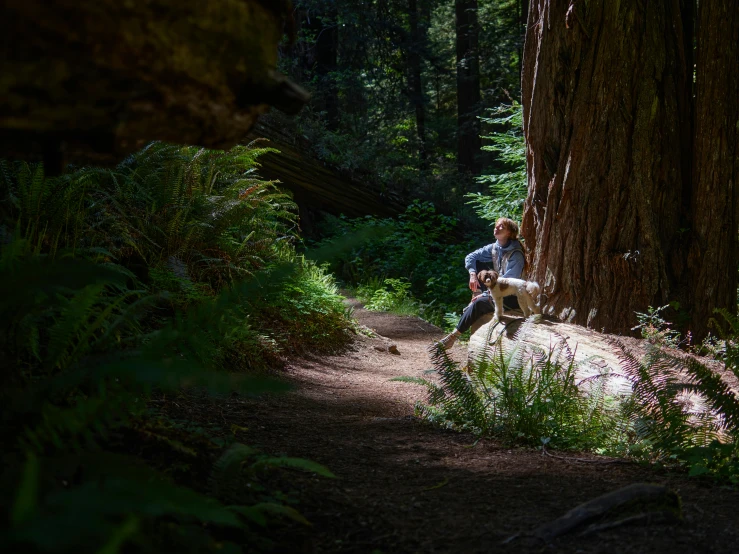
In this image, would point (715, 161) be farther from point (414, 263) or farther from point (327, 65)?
point (327, 65)

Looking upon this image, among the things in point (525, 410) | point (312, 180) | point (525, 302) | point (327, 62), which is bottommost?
point (525, 410)

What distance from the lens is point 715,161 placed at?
626cm

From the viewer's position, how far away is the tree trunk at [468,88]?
67.6 ft

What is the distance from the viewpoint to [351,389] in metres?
5.70

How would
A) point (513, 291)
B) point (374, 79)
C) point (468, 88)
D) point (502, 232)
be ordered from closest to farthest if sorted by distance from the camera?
point (513, 291), point (502, 232), point (374, 79), point (468, 88)

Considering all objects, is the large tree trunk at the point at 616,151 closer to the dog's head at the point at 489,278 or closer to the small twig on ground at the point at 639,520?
the dog's head at the point at 489,278

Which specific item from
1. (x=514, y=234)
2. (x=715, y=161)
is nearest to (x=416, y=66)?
(x=514, y=234)

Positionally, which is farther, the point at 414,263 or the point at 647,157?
the point at 414,263

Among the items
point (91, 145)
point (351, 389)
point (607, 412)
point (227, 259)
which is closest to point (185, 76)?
point (91, 145)

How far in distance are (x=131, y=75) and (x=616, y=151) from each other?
18.4 ft

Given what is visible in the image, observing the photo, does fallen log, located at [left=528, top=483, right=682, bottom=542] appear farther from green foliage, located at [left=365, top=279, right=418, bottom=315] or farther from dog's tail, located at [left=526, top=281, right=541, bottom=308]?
green foliage, located at [left=365, top=279, right=418, bottom=315]

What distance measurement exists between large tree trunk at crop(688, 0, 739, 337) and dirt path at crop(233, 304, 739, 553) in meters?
3.80

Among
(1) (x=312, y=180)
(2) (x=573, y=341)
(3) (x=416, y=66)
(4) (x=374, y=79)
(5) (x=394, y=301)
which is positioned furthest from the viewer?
(3) (x=416, y=66)

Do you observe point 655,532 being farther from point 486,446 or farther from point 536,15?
point 536,15
